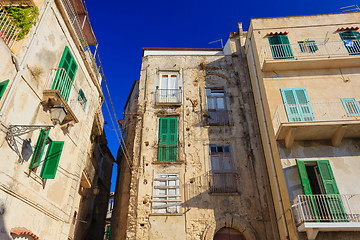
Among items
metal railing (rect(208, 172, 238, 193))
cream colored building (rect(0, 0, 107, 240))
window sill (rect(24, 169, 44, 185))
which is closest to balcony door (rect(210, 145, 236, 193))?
metal railing (rect(208, 172, 238, 193))

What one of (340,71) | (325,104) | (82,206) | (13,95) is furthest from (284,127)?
(82,206)

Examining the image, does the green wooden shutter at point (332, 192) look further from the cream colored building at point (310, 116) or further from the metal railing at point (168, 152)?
the metal railing at point (168, 152)

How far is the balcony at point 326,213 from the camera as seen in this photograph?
8.78 metres

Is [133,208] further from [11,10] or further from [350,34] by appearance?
[350,34]

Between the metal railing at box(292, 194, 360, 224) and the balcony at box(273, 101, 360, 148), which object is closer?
the metal railing at box(292, 194, 360, 224)

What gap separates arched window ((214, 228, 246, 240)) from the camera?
11320 millimetres

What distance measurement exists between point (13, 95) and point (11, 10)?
2696mm

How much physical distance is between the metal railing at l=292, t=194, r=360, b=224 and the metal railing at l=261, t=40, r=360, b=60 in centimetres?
707

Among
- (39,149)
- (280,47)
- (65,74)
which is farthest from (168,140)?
(280,47)

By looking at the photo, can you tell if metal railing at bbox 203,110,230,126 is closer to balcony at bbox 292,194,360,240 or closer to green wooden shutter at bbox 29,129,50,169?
balcony at bbox 292,194,360,240

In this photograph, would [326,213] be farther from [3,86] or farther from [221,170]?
[3,86]

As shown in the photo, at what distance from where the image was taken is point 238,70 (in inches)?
625

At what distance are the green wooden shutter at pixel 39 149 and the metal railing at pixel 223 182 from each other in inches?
281

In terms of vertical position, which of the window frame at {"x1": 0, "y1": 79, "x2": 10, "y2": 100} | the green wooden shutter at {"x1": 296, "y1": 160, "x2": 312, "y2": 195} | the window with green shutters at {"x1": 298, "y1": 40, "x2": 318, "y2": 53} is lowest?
the green wooden shutter at {"x1": 296, "y1": 160, "x2": 312, "y2": 195}
